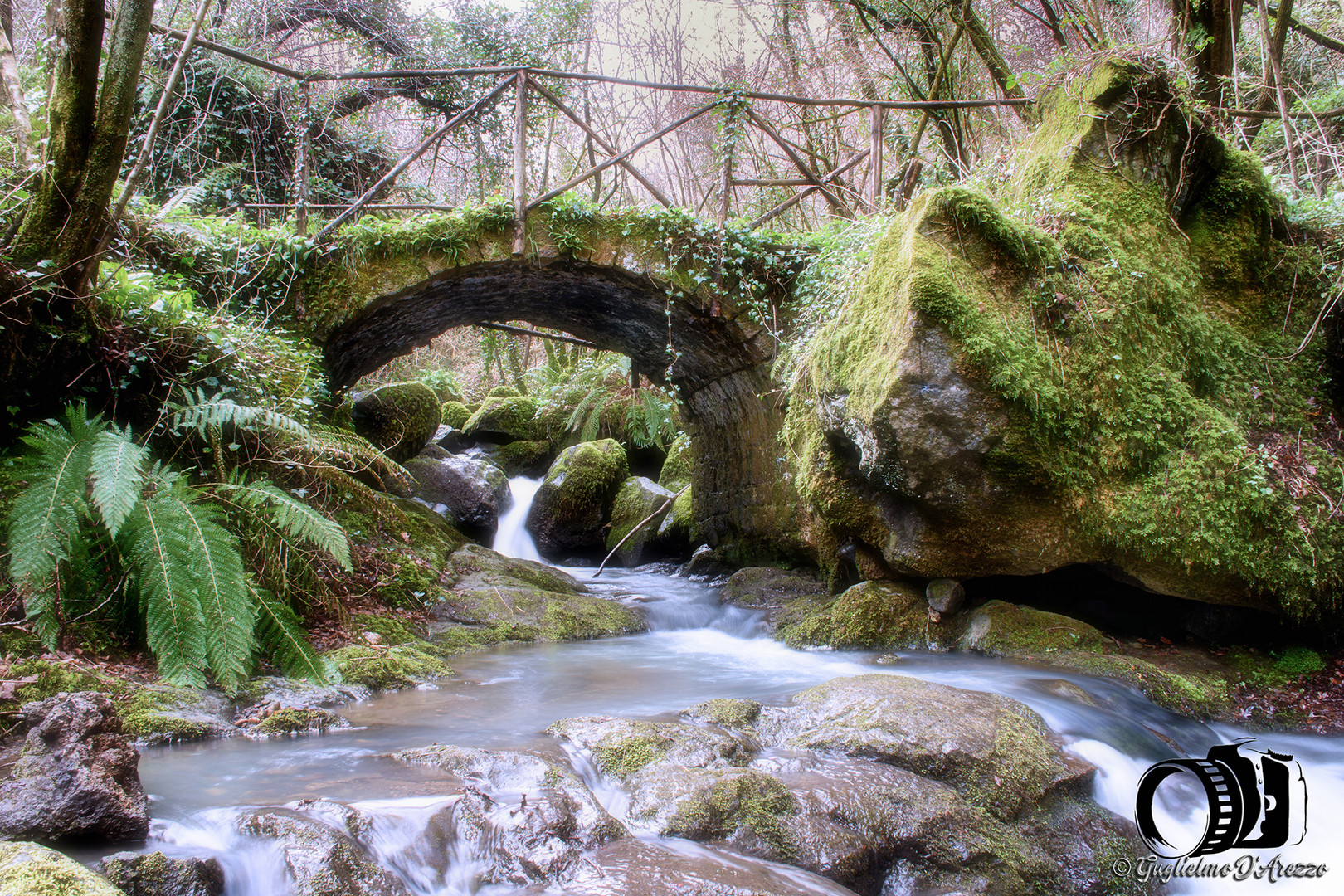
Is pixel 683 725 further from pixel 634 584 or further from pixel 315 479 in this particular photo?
pixel 634 584

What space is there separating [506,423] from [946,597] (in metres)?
10.7

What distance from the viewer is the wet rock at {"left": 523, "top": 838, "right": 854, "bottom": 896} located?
1.82 m

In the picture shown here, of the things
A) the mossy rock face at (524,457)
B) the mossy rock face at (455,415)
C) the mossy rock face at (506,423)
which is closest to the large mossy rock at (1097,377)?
the mossy rock face at (524,457)

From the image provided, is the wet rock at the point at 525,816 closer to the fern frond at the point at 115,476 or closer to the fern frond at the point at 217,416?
the fern frond at the point at 115,476

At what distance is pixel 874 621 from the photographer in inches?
201

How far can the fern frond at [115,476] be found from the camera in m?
2.77

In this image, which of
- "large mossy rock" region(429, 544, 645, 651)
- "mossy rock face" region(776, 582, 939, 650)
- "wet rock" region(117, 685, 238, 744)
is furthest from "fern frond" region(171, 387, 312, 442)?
"mossy rock face" region(776, 582, 939, 650)

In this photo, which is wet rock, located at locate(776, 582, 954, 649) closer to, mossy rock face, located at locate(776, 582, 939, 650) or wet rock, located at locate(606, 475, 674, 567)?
mossy rock face, located at locate(776, 582, 939, 650)

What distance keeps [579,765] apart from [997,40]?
11680 mm

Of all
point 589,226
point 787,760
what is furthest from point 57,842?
point 589,226

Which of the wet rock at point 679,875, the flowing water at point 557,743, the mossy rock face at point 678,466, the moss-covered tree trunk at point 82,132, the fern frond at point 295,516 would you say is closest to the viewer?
the wet rock at point 679,875

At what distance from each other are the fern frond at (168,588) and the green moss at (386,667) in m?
0.78

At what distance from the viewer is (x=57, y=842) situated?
1.65 m

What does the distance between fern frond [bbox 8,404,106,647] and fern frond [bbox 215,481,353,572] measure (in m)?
0.67
